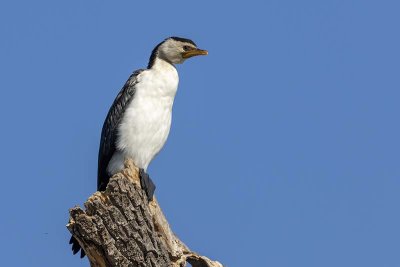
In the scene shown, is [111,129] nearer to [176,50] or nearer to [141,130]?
[141,130]

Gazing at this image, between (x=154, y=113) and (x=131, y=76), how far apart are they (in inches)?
22.3

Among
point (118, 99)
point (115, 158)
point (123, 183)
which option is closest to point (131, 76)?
point (118, 99)

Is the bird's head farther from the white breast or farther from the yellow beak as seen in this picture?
the white breast

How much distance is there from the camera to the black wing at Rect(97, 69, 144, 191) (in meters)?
8.70

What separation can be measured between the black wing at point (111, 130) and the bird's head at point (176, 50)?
0.65 meters

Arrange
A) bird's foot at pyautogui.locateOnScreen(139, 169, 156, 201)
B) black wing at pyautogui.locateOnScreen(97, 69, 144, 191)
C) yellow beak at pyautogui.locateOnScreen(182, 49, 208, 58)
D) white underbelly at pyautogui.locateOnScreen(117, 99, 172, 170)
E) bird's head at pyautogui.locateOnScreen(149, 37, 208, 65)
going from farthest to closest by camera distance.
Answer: yellow beak at pyautogui.locateOnScreen(182, 49, 208, 58)
bird's head at pyautogui.locateOnScreen(149, 37, 208, 65)
black wing at pyautogui.locateOnScreen(97, 69, 144, 191)
white underbelly at pyautogui.locateOnScreen(117, 99, 172, 170)
bird's foot at pyautogui.locateOnScreen(139, 169, 156, 201)

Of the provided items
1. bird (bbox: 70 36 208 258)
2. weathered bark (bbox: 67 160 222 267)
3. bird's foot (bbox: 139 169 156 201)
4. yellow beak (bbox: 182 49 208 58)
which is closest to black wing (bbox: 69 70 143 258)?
bird (bbox: 70 36 208 258)

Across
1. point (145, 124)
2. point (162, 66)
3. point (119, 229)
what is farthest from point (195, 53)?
point (119, 229)

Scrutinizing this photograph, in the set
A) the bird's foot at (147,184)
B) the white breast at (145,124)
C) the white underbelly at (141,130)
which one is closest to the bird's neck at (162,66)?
the white breast at (145,124)

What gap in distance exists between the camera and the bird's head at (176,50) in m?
9.32

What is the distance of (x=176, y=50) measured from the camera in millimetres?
9375

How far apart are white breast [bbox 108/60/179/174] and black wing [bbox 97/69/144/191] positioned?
0.06 m

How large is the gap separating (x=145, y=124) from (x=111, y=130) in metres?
0.42

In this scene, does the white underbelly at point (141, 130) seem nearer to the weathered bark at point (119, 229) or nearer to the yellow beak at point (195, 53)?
the yellow beak at point (195, 53)
